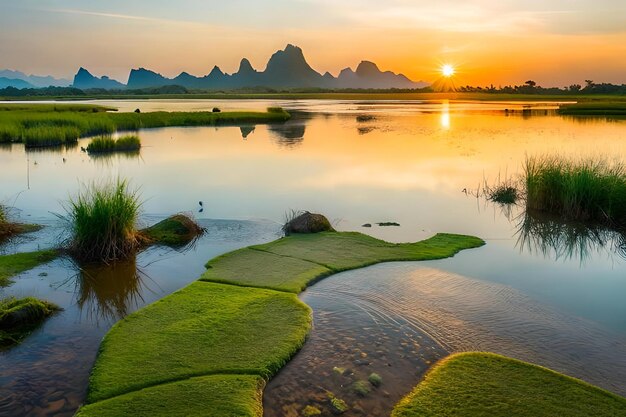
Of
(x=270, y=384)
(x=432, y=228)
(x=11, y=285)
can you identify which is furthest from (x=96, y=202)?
(x=432, y=228)

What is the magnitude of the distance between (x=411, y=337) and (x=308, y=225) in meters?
6.31

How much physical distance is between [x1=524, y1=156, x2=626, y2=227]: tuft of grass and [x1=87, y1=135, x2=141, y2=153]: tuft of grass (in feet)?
79.9

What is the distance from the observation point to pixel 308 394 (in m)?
6.11

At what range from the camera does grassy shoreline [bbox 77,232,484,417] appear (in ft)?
19.7

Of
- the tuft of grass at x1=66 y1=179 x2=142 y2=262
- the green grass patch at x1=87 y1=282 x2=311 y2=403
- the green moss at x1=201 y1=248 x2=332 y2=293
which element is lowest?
the green grass patch at x1=87 y1=282 x2=311 y2=403

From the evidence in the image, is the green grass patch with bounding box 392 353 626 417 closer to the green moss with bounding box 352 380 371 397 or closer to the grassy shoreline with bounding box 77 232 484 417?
the green moss with bounding box 352 380 371 397

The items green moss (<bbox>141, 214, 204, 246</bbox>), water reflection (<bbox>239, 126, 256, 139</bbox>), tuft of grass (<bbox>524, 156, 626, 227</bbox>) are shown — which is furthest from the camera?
water reflection (<bbox>239, 126, 256, 139</bbox>)

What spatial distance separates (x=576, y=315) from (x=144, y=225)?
10952mm

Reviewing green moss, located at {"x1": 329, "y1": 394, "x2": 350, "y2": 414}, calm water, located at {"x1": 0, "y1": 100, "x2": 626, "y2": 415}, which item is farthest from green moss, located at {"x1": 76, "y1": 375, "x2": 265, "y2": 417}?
green moss, located at {"x1": 329, "y1": 394, "x2": 350, "y2": 414}

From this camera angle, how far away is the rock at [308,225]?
13.5 meters

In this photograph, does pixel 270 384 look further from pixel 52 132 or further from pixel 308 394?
pixel 52 132

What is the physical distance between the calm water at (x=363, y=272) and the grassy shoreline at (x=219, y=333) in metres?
0.35

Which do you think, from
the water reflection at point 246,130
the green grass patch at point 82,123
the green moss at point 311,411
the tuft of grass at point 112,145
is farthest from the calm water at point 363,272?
the water reflection at point 246,130

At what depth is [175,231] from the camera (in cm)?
1366
